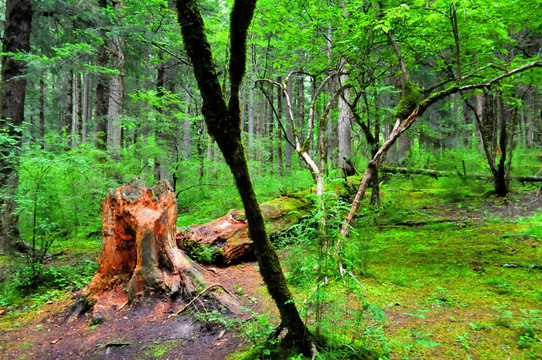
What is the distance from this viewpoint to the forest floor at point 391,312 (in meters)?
2.75

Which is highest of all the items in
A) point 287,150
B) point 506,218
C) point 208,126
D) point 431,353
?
point 287,150

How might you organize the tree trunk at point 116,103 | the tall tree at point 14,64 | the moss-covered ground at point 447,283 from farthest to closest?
the tree trunk at point 116,103 < the tall tree at point 14,64 < the moss-covered ground at point 447,283

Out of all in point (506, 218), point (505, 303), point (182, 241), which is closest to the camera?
point (505, 303)

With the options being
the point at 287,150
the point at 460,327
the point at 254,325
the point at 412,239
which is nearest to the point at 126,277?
the point at 254,325

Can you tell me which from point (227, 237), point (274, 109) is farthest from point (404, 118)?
point (227, 237)

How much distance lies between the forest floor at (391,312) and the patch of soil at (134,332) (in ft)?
0.05

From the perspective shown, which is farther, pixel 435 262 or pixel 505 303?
pixel 435 262

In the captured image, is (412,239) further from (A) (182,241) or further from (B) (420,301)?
(A) (182,241)

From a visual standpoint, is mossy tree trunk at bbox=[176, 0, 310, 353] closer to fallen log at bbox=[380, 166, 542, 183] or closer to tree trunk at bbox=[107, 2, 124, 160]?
fallen log at bbox=[380, 166, 542, 183]

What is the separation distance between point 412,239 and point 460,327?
3.65 m

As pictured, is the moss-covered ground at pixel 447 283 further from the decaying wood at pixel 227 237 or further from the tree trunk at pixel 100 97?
the tree trunk at pixel 100 97

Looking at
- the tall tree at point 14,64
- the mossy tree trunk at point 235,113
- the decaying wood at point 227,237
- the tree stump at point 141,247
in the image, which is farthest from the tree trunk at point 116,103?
the mossy tree trunk at point 235,113

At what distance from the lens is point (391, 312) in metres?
3.42

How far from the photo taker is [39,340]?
12.5ft
